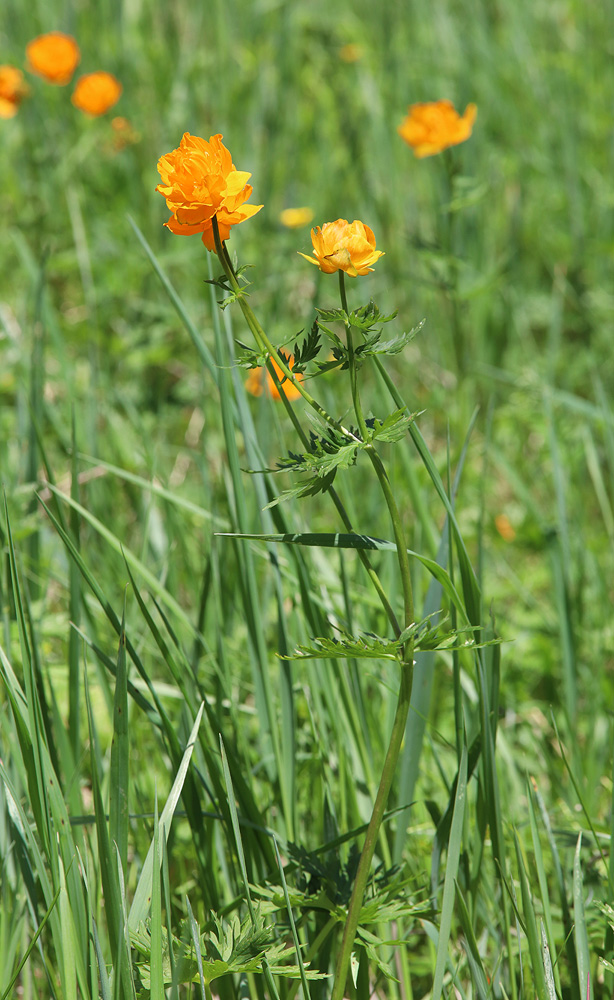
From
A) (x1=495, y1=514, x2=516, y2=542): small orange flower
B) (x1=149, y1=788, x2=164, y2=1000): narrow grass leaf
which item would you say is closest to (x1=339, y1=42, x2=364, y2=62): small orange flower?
(x1=495, y1=514, x2=516, y2=542): small orange flower

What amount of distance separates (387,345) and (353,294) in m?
1.56

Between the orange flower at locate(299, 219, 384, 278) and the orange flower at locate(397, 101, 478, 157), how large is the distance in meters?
1.47

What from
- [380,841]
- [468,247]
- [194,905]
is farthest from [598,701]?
[468,247]

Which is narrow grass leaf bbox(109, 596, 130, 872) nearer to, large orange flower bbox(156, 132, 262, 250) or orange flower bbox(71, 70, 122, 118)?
large orange flower bbox(156, 132, 262, 250)

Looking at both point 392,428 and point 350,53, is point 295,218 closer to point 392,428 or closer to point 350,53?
point 350,53

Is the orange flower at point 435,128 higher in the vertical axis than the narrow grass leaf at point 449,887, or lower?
higher

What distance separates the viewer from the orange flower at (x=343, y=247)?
78 cm

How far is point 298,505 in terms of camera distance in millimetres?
1463

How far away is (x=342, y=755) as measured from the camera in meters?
1.17

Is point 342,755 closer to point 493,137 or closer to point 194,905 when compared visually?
point 194,905

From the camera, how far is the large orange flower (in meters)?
0.73

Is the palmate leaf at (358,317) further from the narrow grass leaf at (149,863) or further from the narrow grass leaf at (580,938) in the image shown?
the narrow grass leaf at (580,938)

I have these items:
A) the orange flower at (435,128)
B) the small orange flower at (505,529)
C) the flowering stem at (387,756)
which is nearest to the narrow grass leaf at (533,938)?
the flowering stem at (387,756)

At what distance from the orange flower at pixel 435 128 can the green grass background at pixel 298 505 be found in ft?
0.64
